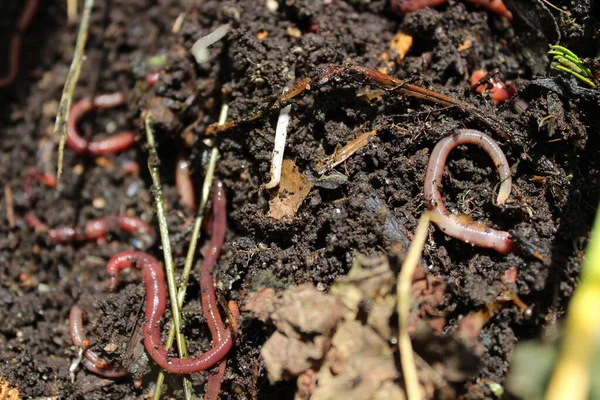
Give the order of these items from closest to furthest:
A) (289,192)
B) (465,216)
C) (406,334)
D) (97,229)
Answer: (406,334) < (465,216) < (289,192) < (97,229)

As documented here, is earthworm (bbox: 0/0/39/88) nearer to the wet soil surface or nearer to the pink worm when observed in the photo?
the wet soil surface

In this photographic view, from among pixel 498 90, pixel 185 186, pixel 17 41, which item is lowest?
pixel 185 186

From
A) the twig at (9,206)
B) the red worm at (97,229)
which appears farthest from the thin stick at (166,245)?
the twig at (9,206)

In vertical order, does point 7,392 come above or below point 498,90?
below

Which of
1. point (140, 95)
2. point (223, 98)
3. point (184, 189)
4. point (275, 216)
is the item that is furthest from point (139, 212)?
point (275, 216)

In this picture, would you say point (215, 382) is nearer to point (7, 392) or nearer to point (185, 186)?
point (7, 392)

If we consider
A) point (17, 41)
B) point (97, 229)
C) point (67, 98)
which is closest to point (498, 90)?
point (67, 98)

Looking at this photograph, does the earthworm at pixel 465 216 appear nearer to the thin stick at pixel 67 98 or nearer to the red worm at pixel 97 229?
the red worm at pixel 97 229
